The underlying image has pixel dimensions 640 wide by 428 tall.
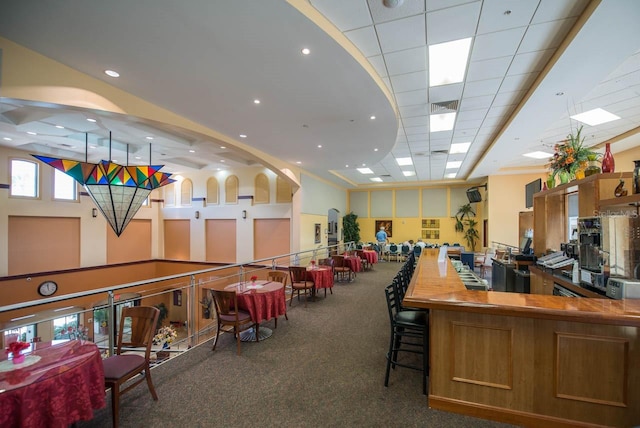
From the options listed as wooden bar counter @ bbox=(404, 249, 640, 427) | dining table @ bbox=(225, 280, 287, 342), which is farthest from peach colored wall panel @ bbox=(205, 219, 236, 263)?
wooden bar counter @ bbox=(404, 249, 640, 427)

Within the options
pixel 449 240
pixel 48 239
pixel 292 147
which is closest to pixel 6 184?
pixel 48 239

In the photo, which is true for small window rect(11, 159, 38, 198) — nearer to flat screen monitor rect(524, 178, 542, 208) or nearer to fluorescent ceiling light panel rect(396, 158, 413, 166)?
fluorescent ceiling light panel rect(396, 158, 413, 166)

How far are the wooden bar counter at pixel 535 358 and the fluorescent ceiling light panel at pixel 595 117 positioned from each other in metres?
4.77

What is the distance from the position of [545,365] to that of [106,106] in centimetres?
560

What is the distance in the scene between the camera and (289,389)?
2.73 metres

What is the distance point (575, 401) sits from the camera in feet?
7.05

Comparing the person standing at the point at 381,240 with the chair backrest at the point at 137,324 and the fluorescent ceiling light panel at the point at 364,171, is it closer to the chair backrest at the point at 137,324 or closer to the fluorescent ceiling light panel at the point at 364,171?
the fluorescent ceiling light panel at the point at 364,171

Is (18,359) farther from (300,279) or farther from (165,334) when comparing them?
(165,334)

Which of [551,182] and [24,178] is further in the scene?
[24,178]

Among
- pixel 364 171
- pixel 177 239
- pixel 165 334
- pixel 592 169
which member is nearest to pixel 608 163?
pixel 592 169

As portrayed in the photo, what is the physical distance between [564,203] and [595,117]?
7.65ft

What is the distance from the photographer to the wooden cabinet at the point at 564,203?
2984 millimetres

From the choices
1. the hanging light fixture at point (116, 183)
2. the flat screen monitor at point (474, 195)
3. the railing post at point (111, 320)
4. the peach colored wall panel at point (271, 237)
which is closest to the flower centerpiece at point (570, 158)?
the railing post at point (111, 320)

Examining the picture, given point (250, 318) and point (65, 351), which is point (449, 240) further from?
point (65, 351)
